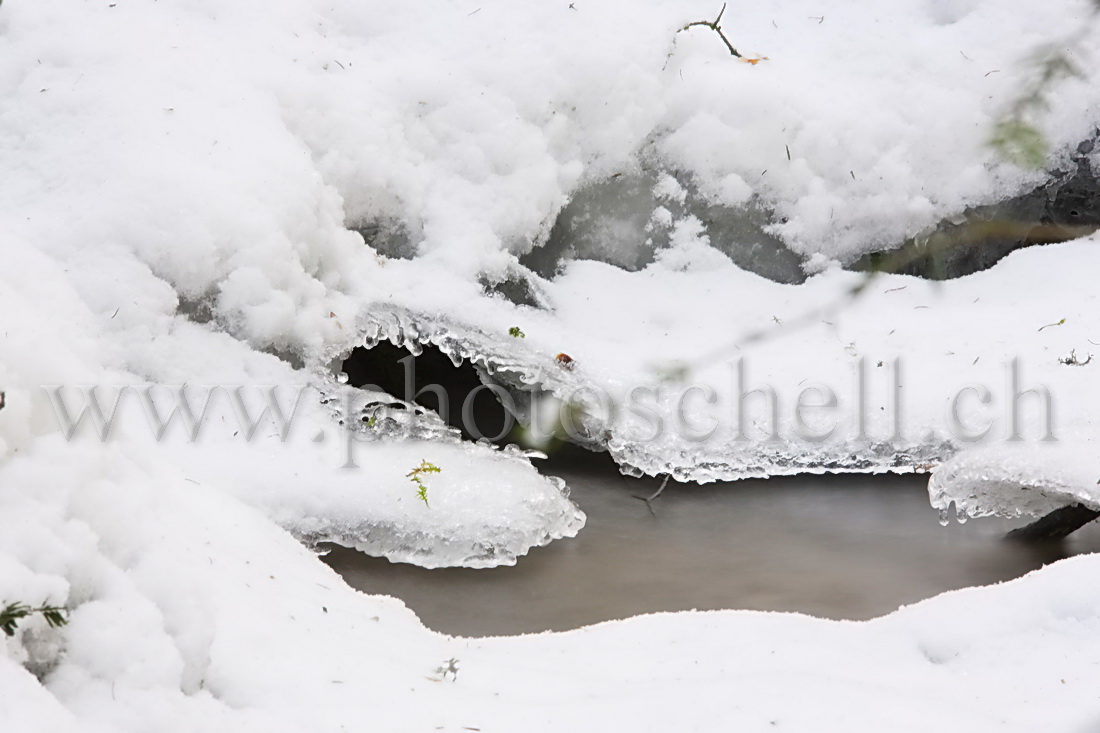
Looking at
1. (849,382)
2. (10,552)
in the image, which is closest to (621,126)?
(849,382)

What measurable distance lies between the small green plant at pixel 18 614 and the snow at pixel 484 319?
4 centimetres

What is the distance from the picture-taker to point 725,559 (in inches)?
125

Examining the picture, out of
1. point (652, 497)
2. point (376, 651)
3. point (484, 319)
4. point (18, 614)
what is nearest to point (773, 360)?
point (652, 497)

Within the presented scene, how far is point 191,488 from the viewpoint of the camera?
2.46 metres

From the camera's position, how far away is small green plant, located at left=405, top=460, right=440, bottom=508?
3.03 m

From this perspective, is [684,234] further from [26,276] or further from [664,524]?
[26,276]

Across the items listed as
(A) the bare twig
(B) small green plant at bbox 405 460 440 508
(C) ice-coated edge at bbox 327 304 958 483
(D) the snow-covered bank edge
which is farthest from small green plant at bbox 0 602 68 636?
(A) the bare twig

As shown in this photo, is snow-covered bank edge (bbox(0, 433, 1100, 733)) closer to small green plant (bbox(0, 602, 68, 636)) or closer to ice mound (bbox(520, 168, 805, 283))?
small green plant (bbox(0, 602, 68, 636))

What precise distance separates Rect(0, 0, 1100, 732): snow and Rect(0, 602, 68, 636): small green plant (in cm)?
4

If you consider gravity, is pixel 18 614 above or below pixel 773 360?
above

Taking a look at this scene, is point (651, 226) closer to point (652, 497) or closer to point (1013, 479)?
point (652, 497)

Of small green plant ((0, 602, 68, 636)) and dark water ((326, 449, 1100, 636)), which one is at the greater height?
small green plant ((0, 602, 68, 636))

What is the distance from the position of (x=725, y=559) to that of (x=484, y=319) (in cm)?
127

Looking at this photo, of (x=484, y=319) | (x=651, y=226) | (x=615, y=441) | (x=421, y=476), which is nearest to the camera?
(x=421, y=476)
